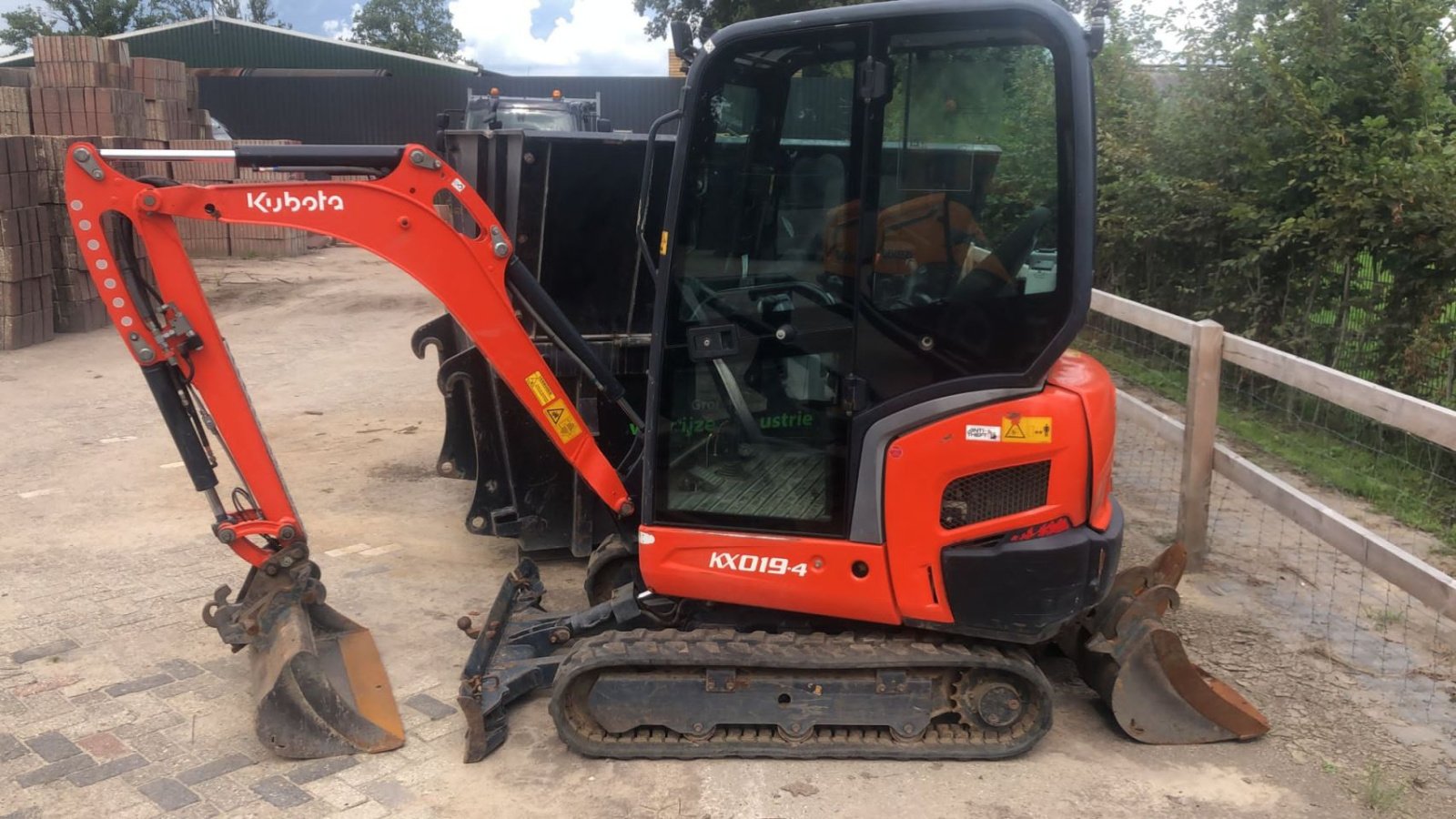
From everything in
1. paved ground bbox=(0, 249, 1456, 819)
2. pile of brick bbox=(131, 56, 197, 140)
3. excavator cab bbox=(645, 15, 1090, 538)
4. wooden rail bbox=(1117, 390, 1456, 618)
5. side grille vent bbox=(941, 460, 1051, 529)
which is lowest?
paved ground bbox=(0, 249, 1456, 819)

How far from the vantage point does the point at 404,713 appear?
4.32 meters

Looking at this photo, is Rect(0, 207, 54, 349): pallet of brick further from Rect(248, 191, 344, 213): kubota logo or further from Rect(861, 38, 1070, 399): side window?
→ Rect(861, 38, 1070, 399): side window

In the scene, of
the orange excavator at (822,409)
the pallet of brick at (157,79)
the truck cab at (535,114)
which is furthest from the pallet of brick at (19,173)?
the orange excavator at (822,409)

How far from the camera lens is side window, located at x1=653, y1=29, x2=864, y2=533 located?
12.3 ft

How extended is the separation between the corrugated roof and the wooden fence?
1188 inches

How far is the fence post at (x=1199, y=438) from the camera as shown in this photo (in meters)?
5.65

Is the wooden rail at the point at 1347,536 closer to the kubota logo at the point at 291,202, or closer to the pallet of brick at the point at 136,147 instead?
the kubota logo at the point at 291,202

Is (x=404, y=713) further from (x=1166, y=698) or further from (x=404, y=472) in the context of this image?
(x=404, y=472)

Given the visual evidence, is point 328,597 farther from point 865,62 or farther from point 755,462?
point 865,62

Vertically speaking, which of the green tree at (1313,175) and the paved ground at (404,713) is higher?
the green tree at (1313,175)

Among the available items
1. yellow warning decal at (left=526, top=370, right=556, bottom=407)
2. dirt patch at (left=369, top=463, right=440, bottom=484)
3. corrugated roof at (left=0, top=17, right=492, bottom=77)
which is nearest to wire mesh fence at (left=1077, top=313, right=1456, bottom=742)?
yellow warning decal at (left=526, top=370, right=556, bottom=407)

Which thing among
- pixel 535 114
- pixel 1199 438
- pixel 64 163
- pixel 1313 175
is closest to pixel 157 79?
pixel 535 114

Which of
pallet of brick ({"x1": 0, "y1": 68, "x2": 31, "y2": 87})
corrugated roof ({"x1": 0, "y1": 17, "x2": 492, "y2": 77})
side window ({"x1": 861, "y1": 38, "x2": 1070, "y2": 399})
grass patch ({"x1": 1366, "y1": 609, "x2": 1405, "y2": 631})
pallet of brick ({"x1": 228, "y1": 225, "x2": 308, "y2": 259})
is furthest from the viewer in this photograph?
corrugated roof ({"x1": 0, "y1": 17, "x2": 492, "y2": 77})

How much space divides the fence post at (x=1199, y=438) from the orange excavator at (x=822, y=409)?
5.27 feet
